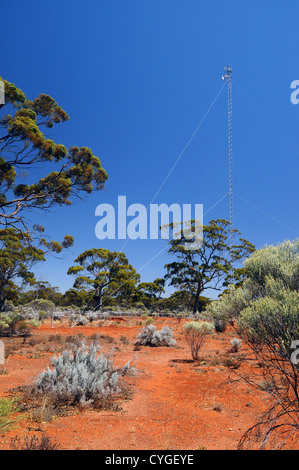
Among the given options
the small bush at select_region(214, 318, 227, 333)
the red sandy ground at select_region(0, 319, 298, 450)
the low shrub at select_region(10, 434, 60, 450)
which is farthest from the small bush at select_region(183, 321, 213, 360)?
the low shrub at select_region(10, 434, 60, 450)

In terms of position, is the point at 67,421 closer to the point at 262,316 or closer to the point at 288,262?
the point at 262,316

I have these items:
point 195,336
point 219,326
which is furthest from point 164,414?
point 219,326

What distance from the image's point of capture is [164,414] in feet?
19.4

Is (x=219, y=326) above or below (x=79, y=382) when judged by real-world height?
below

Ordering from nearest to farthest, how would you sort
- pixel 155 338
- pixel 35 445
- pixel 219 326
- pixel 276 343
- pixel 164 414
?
pixel 35 445 < pixel 276 343 < pixel 164 414 < pixel 155 338 < pixel 219 326

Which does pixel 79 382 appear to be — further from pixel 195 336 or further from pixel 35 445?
pixel 195 336

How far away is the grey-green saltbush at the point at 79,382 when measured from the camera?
6.05m

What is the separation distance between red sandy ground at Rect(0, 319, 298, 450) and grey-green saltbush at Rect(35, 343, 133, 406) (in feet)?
1.33

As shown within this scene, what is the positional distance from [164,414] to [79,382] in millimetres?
1981

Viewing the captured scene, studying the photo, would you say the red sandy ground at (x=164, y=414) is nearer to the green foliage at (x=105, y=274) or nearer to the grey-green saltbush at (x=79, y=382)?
the grey-green saltbush at (x=79, y=382)

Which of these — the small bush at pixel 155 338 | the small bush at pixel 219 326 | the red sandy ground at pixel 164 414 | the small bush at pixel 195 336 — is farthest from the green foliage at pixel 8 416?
the small bush at pixel 219 326

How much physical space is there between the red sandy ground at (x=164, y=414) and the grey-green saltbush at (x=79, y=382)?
405 mm

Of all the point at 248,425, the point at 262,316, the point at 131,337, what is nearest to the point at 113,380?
the point at 248,425

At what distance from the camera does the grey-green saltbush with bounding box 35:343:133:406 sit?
6051 millimetres
